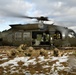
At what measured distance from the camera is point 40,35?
25.5 m

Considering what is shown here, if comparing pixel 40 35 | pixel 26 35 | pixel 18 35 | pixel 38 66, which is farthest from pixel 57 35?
pixel 38 66

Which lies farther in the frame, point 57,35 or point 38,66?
point 57,35

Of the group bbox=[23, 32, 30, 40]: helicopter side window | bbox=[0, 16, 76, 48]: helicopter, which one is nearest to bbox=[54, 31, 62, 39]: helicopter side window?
bbox=[0, 16, 76, 48]: helicopter

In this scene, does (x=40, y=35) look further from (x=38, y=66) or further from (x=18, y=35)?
(x=38, y=66)

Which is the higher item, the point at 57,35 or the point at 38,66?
the point at 57,35

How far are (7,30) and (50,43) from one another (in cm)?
508

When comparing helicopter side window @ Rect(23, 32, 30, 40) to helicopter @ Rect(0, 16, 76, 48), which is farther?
helicopter side window @ Rect(23, 32, 30, 40)

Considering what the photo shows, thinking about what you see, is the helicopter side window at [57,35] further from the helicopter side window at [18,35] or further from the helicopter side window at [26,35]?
the helicopter side window at [18,35]

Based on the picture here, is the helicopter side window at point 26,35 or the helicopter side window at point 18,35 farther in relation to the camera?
the helicopter side window at point 18,35

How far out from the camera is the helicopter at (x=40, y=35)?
25.0 m

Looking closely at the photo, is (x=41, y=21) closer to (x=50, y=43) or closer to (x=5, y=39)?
(x=50, y=43)

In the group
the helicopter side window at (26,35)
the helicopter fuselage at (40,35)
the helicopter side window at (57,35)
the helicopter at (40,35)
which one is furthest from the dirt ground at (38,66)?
the helicopter side window at (57,35)

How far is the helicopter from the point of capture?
81.9 ft

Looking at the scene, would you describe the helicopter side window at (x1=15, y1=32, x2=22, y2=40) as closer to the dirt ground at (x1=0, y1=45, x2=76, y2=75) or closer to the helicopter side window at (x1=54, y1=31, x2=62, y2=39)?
the helicopter side window at (x1=54, y1=31, x2=62, y2=39)
